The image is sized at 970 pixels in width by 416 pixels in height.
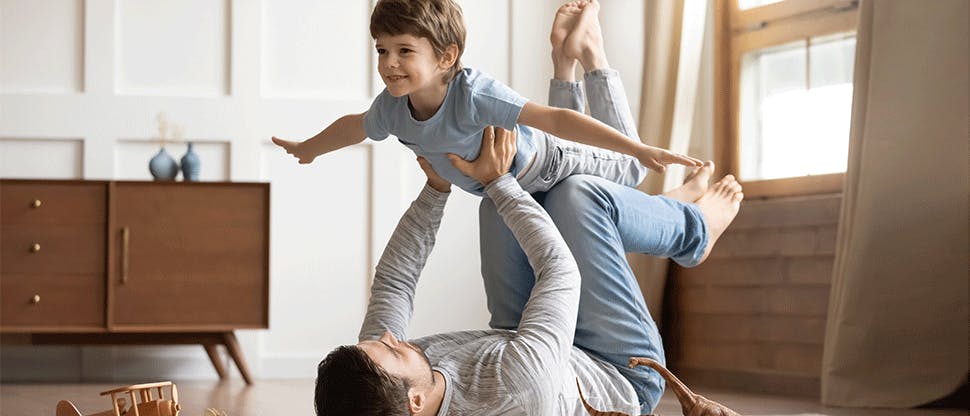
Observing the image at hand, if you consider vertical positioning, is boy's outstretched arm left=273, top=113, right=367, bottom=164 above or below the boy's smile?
below

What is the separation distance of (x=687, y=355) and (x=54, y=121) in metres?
2.45

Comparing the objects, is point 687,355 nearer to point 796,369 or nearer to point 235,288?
point 796,369

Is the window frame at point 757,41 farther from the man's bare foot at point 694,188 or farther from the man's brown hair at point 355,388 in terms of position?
the man's brown hair at point 355,388

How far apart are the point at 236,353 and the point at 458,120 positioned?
6.97 feet

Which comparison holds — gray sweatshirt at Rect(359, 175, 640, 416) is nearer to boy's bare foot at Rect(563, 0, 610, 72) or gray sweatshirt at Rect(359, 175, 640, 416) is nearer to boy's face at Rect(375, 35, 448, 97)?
boy's face at Rect(375, 35, 448, 97)

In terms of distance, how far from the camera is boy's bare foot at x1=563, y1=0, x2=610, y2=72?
94.3 inches

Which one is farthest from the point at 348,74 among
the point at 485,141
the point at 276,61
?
the point at 485,141

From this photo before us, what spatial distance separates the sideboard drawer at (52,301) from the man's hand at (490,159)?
2.17m

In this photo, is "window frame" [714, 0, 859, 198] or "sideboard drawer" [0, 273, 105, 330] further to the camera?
"sideboard drawer" [0, 273, 105, 330]

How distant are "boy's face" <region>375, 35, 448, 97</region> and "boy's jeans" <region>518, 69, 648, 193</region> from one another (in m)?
0.31

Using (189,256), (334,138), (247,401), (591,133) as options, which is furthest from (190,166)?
(591,133)

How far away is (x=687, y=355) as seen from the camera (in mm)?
4105

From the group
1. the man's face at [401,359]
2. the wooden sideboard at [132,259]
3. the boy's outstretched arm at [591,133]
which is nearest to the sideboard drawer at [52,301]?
the wooden sideboard at [132,259]

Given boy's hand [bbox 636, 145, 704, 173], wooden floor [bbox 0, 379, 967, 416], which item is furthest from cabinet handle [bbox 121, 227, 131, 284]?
boy's hand [bbox 636, 145, 704, 173]
